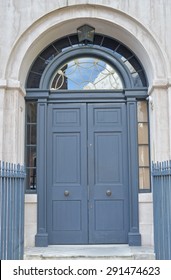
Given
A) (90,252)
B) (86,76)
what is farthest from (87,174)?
(86,76)

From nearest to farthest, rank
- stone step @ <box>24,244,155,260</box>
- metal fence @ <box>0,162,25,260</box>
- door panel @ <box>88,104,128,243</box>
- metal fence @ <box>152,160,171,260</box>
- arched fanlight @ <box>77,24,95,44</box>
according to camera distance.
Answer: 1. metal fence @ <box>0,162,25,260</box>
2. metal fence @ <box>152,160,171,260</box>
3. stone step @ <box>24,244,155,260</box>
4. door panel @ <box>88,104,128,243</box>
5. arched fanlight @ <box>77,24,95,44</box>

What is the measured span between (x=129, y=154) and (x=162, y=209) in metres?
2.05

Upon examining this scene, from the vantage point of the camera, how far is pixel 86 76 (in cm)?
746

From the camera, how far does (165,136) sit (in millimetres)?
6609

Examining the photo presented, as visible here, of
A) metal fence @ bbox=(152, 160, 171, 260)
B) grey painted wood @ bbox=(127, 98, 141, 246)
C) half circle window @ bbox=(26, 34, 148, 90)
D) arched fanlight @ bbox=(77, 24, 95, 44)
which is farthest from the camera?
half circle window @ bbox=(26, 34, 148, 90)

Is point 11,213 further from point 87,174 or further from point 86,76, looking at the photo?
point 86,76

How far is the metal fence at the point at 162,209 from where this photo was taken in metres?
4.83

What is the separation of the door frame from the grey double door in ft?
0.36

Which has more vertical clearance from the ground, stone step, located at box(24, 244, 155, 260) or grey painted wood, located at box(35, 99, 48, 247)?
grey painted wood, located at box(35, 99, 48, 247)

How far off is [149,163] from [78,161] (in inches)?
56.0

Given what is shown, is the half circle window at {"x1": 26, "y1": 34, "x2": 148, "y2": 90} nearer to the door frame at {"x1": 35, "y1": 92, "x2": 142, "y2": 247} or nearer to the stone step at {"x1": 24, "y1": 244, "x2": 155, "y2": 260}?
the door frame at {"x1": 35, "y1": 92, "x2": 142, "y2": 247}

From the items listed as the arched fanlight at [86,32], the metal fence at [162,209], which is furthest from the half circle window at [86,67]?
the metal fence at [162,209]

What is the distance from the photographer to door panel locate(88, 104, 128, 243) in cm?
690

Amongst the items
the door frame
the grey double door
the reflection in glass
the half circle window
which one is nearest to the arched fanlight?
the half circle window
